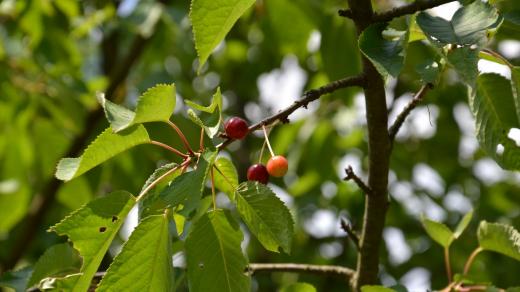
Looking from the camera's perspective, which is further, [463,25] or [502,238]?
[502,238]

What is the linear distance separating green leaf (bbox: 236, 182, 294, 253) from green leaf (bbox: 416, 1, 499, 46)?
316 millimetres

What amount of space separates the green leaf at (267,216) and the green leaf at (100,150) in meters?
0.20

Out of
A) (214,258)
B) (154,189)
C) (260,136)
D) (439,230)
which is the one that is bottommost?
(260,136)

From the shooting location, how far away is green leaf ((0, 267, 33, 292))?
1.40m

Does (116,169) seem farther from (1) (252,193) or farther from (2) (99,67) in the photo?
(1) (252,193)

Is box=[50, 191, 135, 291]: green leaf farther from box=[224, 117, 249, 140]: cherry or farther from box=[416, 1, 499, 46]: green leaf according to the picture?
box=[416, 1, 499, 46]: green leaf

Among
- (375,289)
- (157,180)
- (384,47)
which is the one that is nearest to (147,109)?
(157,180)

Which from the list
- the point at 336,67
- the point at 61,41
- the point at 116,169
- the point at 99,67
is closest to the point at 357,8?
the point at 336,67

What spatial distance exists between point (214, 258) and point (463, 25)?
0.48 m

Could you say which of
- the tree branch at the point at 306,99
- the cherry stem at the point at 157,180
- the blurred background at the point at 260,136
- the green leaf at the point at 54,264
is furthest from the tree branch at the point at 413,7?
the blurred background at the point at 260,136

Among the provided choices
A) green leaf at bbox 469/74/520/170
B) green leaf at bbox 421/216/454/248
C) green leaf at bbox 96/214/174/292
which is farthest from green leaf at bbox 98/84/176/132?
green leaf at bbox 421/216/454/248

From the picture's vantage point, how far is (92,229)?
1073 mm

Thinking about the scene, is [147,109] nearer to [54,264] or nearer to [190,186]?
[190,186]

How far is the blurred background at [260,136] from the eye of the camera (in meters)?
2.60
